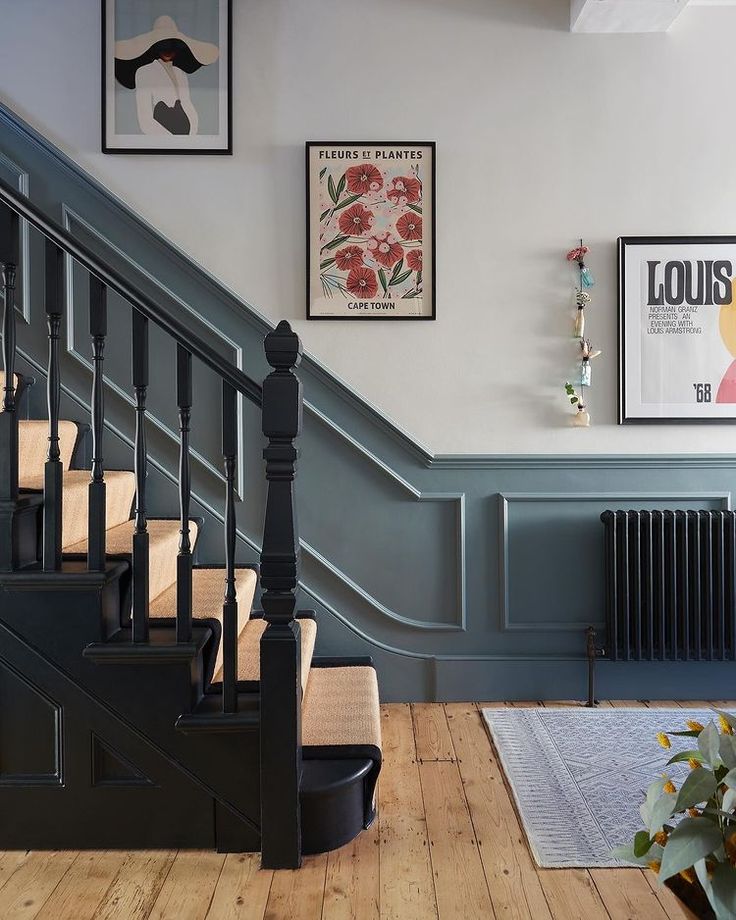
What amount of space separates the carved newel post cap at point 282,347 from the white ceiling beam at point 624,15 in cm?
200

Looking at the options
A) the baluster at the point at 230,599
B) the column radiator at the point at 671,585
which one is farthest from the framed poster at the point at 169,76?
the column radiator at the point at 671,585

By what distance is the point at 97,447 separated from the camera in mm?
1938

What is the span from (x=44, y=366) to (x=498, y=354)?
182 centimetres

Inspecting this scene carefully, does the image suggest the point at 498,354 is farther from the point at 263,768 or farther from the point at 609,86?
the point at 263,768

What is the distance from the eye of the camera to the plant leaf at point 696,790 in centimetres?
106

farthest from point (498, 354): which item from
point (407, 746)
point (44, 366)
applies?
point (44, 366)

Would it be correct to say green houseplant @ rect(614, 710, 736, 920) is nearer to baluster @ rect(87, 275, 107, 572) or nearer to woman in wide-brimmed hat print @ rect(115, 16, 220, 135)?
baluster @ rect(87, 275, 107, 572)

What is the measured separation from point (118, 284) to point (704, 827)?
1.67m

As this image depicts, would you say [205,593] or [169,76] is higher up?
[169,76]

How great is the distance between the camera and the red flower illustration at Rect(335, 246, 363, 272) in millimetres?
3156

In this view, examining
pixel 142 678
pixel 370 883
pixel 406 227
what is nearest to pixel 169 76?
pixel 406 227

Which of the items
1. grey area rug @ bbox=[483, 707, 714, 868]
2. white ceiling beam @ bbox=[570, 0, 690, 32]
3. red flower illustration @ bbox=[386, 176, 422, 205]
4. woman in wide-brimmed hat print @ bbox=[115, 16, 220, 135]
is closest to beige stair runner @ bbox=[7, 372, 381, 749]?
grey area rug @ bbox=[483, 707, 714, 868]

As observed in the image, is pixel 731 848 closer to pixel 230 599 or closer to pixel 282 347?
pixel 230 599

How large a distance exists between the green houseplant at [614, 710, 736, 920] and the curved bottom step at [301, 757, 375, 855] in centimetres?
96
